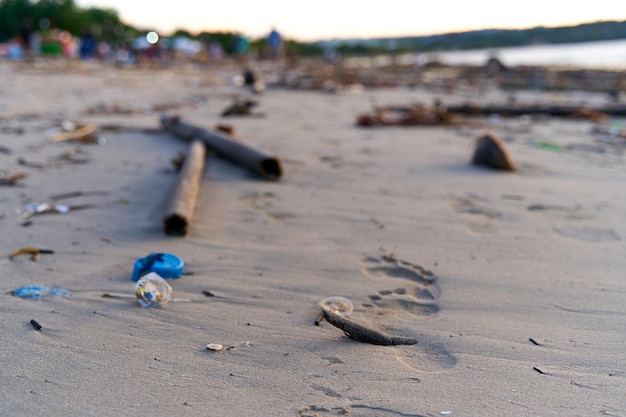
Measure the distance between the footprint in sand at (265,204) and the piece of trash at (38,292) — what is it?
4.67ft

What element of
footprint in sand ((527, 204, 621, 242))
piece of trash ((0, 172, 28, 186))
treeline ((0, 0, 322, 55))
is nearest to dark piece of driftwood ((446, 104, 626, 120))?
footprint in sand ((527, 204, 621, 242))

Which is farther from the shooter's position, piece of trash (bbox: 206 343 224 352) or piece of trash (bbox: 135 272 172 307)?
piece of trash (bbox: 135 272 172 307)

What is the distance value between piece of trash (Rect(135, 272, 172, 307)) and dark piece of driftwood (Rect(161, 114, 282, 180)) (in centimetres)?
218

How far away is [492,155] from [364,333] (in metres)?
3.37

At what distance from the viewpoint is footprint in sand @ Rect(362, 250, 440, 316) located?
238 centimetres

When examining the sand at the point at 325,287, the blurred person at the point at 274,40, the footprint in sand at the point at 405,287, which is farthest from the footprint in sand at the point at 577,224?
the blurred person at the point at 274,40

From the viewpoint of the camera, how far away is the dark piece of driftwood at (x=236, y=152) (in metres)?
4.52

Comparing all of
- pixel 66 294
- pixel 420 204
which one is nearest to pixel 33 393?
pixel 66 294

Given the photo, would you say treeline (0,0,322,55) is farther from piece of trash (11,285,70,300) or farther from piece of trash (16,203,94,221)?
piece of trash (11,285,70,300)

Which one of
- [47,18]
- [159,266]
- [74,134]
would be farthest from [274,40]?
[47,18]

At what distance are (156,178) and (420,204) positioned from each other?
2.09m

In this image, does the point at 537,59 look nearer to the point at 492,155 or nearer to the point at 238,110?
the point at 238,110

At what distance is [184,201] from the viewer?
342cm

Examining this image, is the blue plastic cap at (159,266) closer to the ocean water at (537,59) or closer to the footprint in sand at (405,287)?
the footprint in sand at (405,287)
